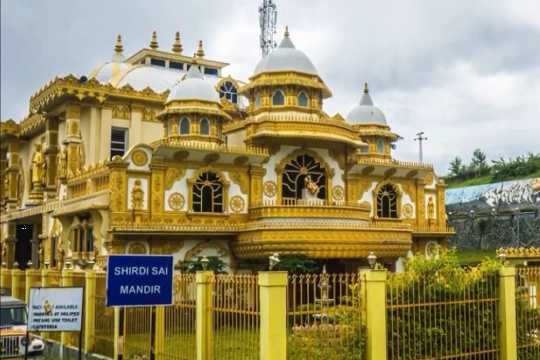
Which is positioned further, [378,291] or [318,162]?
[318,162]

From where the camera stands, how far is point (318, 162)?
26.2 m

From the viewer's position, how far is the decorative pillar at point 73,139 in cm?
2700

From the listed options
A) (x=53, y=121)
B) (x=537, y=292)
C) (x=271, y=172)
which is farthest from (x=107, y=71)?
(x=537, y=292)

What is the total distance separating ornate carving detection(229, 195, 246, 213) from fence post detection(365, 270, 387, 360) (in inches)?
557

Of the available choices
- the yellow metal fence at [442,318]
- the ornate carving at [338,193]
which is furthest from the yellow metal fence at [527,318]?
the ornate carving at [338,193]

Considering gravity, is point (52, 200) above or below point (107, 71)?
below

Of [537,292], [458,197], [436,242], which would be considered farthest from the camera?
[458,197]

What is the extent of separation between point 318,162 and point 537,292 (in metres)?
14.2

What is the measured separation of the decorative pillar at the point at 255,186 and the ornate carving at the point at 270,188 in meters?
0.29

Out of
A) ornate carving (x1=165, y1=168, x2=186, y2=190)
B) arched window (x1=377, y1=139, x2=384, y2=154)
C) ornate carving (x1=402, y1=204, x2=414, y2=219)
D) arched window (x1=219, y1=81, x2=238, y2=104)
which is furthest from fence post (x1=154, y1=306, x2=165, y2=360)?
arched window (x1=219, y1=81, x2=238, y2=104)

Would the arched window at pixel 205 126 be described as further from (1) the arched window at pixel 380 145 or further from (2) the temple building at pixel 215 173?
(1) the arched window at pixel 380 145

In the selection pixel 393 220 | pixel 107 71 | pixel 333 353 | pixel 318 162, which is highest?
pixel 107 71

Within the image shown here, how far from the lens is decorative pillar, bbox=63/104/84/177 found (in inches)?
1063

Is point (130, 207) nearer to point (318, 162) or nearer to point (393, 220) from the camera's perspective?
point (318, 162)
